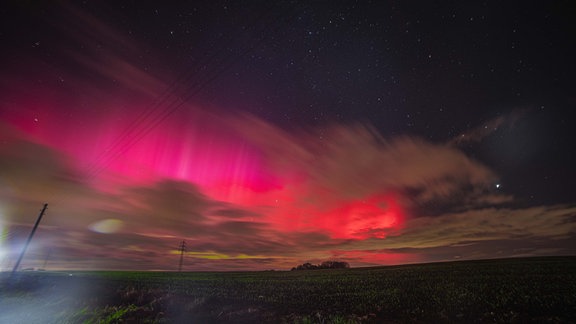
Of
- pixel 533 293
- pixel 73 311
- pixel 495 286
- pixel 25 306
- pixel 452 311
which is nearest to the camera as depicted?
pixel 452 311

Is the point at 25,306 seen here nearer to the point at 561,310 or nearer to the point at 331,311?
the point at 331,311

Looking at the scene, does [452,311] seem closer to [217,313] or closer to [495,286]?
[495,286]

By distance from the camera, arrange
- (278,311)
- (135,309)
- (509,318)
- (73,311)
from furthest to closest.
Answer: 1. (73,311)
2. (135,309)
3. (278,311)
4. (509,318)

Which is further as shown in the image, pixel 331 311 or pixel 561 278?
pixel 561 278

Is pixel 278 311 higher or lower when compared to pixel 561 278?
lower

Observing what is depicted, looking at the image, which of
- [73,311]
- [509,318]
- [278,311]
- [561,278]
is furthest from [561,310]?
[73,311]

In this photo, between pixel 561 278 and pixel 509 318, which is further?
pixel 561 278

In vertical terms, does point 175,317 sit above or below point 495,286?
below

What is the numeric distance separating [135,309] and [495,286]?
26972 millimetres

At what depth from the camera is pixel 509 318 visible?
1287cm

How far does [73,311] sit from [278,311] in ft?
59.6

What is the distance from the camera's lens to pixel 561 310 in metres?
13.2

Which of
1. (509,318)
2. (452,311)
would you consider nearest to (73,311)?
(452,311)

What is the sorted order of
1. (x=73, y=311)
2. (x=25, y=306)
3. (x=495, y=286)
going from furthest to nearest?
(x=25, y=306) < (x=73, y=311) < (x=495, y=286)
